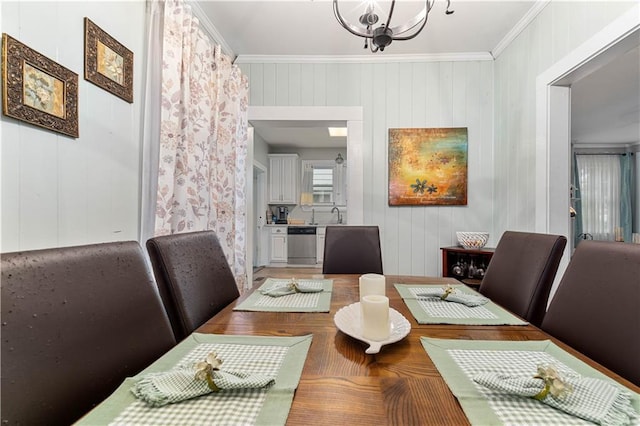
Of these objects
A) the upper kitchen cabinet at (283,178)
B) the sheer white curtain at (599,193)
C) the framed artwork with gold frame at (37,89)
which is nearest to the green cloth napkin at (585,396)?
the framed artwork with gold frame at (37,89)

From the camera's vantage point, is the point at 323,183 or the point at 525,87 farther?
the point at 323,183

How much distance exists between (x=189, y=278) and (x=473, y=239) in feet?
7.90

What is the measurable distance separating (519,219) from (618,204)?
6504mm

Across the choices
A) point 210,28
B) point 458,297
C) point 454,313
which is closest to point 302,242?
point 210,28

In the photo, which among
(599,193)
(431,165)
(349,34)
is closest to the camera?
(349,34)

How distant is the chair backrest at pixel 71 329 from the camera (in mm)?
509

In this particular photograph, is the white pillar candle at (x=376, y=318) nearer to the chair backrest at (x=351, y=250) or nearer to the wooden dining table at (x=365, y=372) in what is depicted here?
the wooden dining table at (x=365, y=372)

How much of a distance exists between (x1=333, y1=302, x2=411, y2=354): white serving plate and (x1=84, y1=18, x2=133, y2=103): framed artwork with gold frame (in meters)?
1.54

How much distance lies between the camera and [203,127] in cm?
207

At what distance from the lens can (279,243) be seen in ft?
19.9

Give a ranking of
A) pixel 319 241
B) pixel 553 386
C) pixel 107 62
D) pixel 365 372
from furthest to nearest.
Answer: pixel 319 241, pixel 107 62, pixel 365 372, pixel 553 386

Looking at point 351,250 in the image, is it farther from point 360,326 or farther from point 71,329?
point 71,329

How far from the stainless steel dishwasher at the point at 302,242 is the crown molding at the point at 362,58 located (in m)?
3.62

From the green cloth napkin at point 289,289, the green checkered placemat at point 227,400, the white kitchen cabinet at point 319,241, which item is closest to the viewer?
the green checkered placemat at point 227,400
